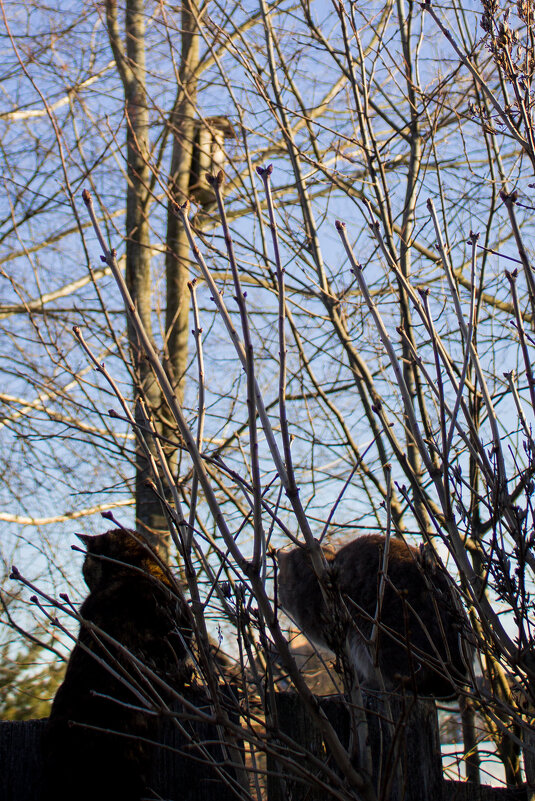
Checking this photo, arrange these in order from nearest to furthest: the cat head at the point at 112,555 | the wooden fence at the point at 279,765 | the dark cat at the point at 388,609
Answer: the wooden fence at the point at 279,765 → the dark cat at the point at 388,609 → the cat head at the point at 112,555

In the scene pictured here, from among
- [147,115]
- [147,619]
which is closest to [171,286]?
[147,115]

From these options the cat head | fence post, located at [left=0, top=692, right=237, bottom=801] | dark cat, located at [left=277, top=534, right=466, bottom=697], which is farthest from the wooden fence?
the cat head

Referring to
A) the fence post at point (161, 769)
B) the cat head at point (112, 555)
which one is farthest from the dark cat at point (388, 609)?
the fence post at point (161, 769)

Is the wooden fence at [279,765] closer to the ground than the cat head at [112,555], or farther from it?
closer to the ground

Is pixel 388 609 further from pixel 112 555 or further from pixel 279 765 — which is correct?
pixel 279 765

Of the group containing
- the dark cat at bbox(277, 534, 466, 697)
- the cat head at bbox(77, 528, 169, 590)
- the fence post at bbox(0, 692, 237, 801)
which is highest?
the cat head at bbox(77, 528, 169, 590)

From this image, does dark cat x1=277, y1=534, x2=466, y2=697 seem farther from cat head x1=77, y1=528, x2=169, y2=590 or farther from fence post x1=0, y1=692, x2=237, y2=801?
fence post x1=0, y1=692, x2=237, y2=801

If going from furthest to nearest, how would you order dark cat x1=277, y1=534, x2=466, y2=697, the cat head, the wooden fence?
the cat head
dark cat x1=277, y1=534, x2=466, y2=697
the wooden fence

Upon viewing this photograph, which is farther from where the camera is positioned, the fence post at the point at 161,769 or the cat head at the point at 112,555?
the cat head at the point at 112,555

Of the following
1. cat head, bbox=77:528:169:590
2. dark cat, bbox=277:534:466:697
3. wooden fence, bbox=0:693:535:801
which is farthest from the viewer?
cat head, bbox=77:528:169:590

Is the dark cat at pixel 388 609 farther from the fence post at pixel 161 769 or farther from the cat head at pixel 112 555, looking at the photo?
the fence post at pixel 161 769

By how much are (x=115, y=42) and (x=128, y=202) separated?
1.84 metres

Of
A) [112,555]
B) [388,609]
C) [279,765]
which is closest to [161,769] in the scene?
[279,765]

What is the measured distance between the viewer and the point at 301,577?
207 inches
